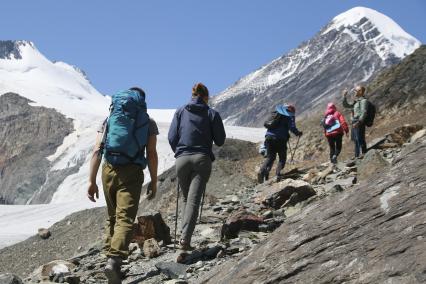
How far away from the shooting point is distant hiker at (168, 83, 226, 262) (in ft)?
24.5

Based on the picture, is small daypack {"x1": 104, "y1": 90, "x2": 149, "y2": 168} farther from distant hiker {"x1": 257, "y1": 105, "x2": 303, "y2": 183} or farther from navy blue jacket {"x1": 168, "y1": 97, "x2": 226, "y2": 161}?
distant hiker {"x1": 257, "y1": 105, "x2": 303, "y2": 183}

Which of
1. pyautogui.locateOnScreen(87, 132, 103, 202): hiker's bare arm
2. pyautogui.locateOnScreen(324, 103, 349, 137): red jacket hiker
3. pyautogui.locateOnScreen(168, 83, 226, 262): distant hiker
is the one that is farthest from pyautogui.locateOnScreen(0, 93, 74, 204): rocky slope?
pyautogui.locateOnScreen(87, 132, 103, 202): hiker's bare arm

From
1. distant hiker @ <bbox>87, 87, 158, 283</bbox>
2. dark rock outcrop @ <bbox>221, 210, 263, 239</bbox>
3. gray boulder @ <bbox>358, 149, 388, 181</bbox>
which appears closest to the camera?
distant hiker @ <bbox>87, 87, 158, 283</bbox>

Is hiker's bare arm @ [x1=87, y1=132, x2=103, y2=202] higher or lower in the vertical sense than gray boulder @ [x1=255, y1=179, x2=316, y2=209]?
higher

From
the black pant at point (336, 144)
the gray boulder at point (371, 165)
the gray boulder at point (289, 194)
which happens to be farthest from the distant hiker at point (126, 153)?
the black pant at point (336, 144)

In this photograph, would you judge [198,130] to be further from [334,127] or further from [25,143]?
[25,143]

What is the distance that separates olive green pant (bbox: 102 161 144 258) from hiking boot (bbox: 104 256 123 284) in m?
0.07

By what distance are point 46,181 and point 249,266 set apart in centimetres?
7368

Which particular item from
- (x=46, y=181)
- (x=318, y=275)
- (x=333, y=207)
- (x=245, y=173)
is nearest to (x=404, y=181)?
(x=333, y=207)

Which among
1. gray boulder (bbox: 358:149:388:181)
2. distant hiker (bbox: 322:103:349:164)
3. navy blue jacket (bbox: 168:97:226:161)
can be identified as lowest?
gray boulder (bbox: 358:149:388:181)

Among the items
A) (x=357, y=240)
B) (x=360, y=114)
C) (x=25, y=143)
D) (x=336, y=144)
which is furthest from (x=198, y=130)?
(x=25, y=143)

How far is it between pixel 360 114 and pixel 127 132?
8.87 metres

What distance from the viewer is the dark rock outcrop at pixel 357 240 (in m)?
Answer: 3.62

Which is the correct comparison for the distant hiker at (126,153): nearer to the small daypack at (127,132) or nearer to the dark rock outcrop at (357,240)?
the small daypack at (127,132)
